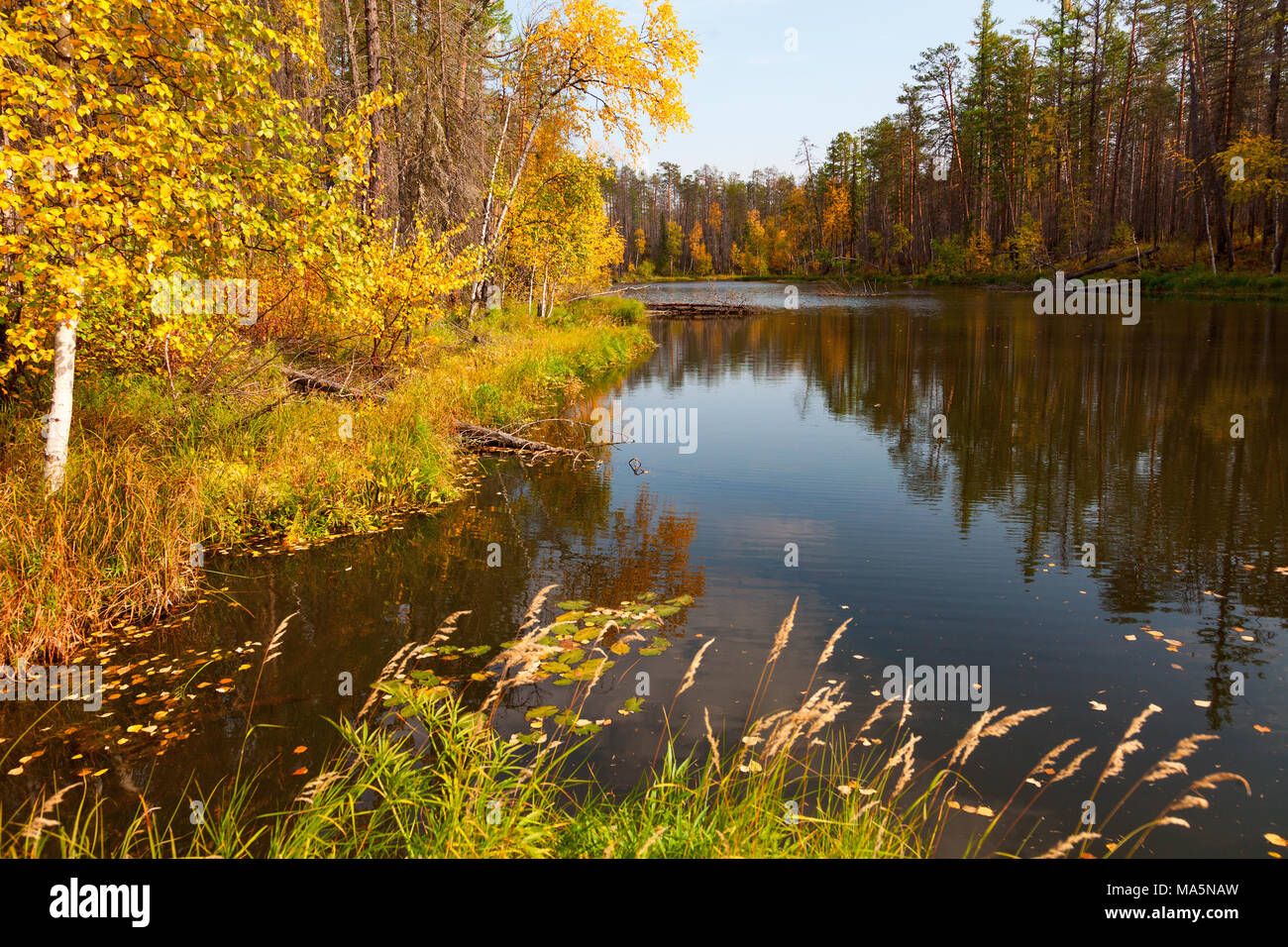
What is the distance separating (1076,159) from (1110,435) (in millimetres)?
67552

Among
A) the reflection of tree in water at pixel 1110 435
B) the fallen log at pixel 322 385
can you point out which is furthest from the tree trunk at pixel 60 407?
the reflection of tree in water at pixel 1110 435

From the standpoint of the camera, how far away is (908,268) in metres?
91.0

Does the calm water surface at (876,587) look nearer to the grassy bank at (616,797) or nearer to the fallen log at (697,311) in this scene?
the grassy bank at (616,797)

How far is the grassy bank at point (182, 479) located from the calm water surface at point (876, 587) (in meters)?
0.65

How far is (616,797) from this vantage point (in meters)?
5.08

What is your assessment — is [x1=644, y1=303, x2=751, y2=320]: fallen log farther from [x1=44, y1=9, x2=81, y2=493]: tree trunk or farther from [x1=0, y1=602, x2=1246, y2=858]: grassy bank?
[x1=0, y1=602, x2=1246, y2=858]: grassy bank

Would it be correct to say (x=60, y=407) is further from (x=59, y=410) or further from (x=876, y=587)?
(x=876, y=587)

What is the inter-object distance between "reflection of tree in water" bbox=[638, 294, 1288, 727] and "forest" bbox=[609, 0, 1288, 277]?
11.1m

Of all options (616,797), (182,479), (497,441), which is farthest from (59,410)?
(497,441)

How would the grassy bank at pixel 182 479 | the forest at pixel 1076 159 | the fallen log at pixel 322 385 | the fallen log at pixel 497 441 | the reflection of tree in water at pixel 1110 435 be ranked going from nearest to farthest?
the grassy bank at pixel 182 479 → the reflection of tree in water at pixel 1110 435 → the fallen log at pixel 322 385 → the fallen log at pixel 497 441 → the forest at pixel 1076 159

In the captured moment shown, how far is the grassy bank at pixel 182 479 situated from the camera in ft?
23.5

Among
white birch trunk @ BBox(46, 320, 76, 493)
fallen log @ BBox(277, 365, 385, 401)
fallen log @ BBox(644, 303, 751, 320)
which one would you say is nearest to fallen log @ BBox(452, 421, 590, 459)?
fallen log @ BBox(277, 365, 385, 401)
